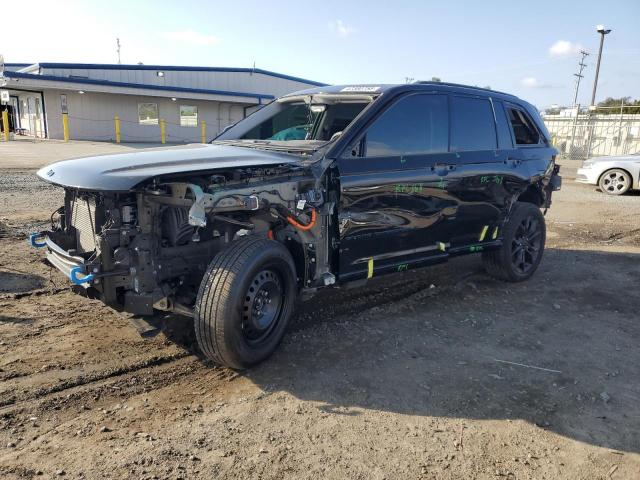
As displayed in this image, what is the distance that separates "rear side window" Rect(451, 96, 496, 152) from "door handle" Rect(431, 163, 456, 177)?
7.6 inches

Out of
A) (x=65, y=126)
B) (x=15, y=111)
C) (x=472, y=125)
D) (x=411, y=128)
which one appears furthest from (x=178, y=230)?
(x=15, y=111)

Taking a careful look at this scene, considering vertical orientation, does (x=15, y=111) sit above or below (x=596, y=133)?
above

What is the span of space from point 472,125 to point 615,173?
10923 mm

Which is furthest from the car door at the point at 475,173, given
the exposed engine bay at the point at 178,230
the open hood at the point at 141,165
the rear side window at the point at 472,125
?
the open hood at the point at 141,165

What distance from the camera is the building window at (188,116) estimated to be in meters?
30.0

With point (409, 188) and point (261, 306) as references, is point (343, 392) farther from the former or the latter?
point (409, 188)

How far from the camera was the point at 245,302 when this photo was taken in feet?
11.6

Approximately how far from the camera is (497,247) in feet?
19.1

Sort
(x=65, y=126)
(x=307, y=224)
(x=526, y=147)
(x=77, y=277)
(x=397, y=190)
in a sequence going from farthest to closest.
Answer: (x=65, y=126) < (x=526, y=147) < (x=397, y=190) < (x=307, y=224) < (x=77, y=277)

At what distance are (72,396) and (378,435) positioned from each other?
6.43 feet

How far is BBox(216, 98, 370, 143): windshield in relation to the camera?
14.6 feet

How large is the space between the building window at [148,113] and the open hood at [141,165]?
2628 cm

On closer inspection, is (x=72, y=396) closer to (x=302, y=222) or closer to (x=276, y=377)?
(x=276, y=377)

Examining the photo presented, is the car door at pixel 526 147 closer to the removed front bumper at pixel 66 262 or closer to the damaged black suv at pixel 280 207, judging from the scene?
the damaged black suv at pixel 280 207
